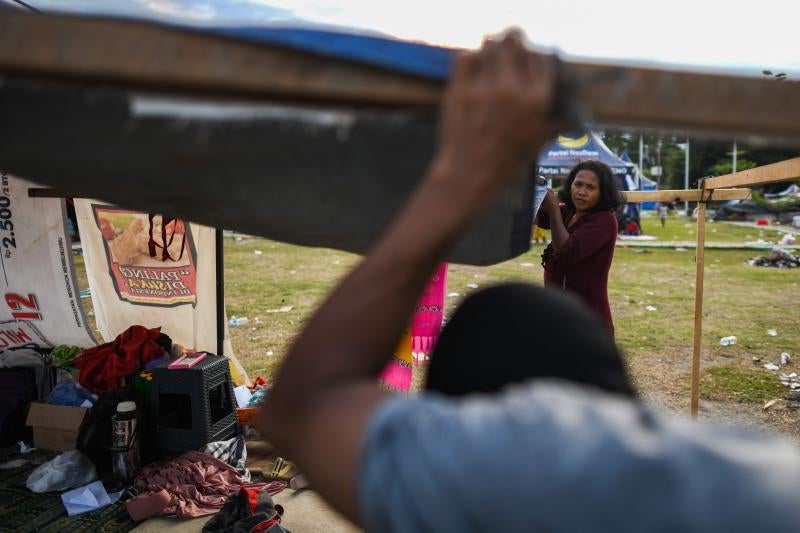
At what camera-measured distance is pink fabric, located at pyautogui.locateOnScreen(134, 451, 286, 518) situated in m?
3.95

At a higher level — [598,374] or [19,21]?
[19,21]

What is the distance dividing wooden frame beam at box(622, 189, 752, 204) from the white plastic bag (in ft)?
15.0

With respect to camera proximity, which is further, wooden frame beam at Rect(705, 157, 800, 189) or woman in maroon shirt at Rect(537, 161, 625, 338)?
woman in maroon shirt at Rect(537, 161, 625, 338)

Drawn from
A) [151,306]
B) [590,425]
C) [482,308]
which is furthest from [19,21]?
[151,306]

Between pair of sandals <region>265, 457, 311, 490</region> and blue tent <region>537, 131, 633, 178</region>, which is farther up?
blue tent <region>537, 131, 633, 178</region>

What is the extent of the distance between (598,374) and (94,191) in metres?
1.22

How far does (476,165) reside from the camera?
2.66ft

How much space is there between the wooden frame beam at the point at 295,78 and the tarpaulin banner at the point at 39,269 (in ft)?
17.0

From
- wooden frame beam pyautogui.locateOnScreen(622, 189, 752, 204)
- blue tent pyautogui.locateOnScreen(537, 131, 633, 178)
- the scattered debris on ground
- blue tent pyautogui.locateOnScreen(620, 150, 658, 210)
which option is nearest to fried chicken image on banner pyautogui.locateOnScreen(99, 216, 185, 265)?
wooden frame beam pyautogui.locateOnScreen(622, 189, 752, 204)

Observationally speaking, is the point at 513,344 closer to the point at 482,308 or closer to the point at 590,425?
the point at 482,308

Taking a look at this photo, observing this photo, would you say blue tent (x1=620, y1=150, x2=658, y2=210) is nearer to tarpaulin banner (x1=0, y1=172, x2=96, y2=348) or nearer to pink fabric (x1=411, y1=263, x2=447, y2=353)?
pink fabric (x1=411, y1=263, x2=447, y2=353)

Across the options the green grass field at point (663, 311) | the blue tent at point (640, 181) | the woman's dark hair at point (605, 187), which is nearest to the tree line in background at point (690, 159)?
the blue tent at point (640, 181)

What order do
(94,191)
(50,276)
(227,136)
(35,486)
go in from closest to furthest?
(227,136) < (94,191) < (35,486) < (50,276)

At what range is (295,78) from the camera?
0.96m
